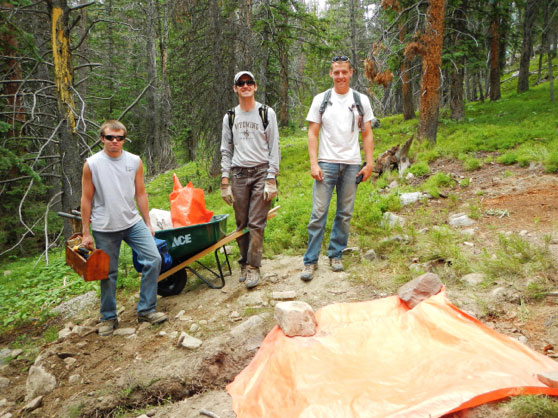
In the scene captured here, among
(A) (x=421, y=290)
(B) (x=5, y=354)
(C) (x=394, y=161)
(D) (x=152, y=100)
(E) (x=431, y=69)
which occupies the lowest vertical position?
(B) (x=5, y=354)

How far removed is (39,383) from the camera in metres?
2.96

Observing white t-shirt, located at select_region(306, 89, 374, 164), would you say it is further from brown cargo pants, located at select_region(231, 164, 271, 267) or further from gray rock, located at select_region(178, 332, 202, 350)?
gray rock, located at select_region(178, 332, 202, 350)

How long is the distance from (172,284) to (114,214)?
1449mm

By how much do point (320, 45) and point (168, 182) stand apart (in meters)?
7.66

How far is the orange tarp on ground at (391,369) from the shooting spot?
1894 mm

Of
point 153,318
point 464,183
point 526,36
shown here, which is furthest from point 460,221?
point 526,36

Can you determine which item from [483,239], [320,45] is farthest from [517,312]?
[320,45]

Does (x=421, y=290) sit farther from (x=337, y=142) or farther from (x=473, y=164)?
(x=473, y=164)

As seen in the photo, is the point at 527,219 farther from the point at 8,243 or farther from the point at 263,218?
the point at 8,243

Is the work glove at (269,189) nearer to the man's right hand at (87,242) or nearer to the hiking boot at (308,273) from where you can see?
the hiking boot at (308,273)

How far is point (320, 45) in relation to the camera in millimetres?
11953

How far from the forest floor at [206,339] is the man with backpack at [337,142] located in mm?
696

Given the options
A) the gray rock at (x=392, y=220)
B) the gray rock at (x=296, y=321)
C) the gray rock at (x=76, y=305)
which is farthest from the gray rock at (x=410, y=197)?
the gray rock at (x=76, y=305)

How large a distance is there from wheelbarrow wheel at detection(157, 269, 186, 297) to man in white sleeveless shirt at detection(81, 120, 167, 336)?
773 mm
